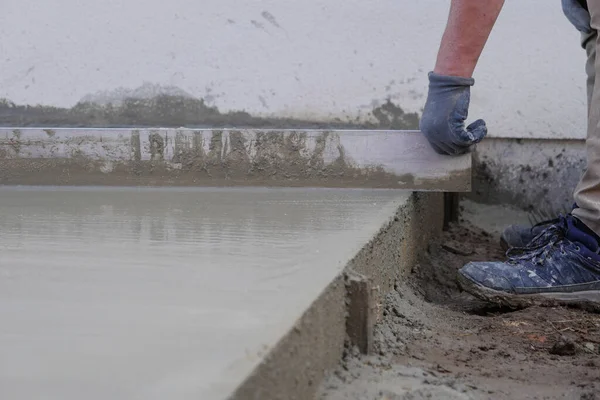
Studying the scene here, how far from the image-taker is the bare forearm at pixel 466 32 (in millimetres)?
1970

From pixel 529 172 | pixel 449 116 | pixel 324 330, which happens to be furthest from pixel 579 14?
pixel 324 330

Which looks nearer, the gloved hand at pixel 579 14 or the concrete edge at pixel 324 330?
the concrete edge at pixel 324 330

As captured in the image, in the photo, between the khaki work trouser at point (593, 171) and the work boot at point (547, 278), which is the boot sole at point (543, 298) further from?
the khaki work trouser at point (593, 171)

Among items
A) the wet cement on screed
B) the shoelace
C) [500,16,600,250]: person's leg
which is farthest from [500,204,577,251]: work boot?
the wet cement on screed

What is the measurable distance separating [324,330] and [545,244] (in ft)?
3.69

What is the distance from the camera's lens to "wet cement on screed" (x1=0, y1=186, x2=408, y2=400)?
861mm

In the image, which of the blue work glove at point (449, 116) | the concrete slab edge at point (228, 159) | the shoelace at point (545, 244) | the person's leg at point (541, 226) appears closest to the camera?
the shoelace at point (545, 244)

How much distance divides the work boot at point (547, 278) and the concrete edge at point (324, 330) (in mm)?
232

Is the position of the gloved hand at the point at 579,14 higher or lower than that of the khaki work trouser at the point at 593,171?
higher

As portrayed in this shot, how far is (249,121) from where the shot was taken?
126 inches

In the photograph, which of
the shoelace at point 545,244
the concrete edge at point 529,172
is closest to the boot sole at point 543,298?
the shoelace at point 545,244

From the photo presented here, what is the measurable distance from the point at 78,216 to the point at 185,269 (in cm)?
76

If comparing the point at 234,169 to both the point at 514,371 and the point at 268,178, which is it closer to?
the point at 268,178

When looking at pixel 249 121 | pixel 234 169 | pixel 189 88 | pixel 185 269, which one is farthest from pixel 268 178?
pixel 185 269
